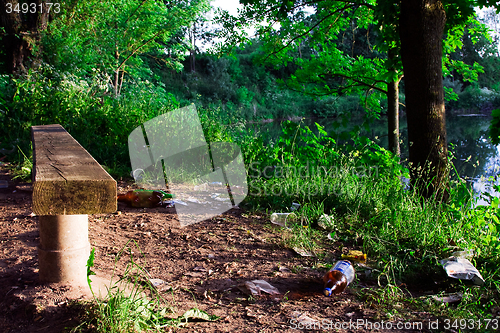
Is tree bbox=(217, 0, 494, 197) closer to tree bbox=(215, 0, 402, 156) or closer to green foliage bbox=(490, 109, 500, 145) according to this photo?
green foliage bbox=(490, 109, 500, 145)

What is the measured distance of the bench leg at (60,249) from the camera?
1718 mm

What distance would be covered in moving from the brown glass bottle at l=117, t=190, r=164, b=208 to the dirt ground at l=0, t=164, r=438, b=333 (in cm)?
24

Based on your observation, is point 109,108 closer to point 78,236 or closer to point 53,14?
point 78,236

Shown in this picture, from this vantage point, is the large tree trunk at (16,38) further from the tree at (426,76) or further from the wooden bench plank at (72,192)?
the wooden bench plank at (72,192)

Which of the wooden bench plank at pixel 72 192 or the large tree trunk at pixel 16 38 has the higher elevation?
the large tree trunk at pixel 16 38

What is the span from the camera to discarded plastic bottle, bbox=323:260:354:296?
2053mm

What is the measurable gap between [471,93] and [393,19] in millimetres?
25059

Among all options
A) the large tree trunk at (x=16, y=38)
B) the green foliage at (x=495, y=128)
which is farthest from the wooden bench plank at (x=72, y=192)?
the large tree trunk at (x=16, y=38)

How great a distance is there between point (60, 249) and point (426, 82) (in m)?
3.59

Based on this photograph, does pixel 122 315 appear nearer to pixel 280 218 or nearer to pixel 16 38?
pixel 280 218

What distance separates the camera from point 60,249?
68.0 inches

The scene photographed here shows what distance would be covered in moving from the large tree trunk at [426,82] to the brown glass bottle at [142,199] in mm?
2595

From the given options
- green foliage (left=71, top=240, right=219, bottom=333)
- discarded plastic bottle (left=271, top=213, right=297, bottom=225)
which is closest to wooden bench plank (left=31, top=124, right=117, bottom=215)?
green foliage (left=71, top=240, right=219, bottom=333)

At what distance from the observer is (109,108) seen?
5785mm
